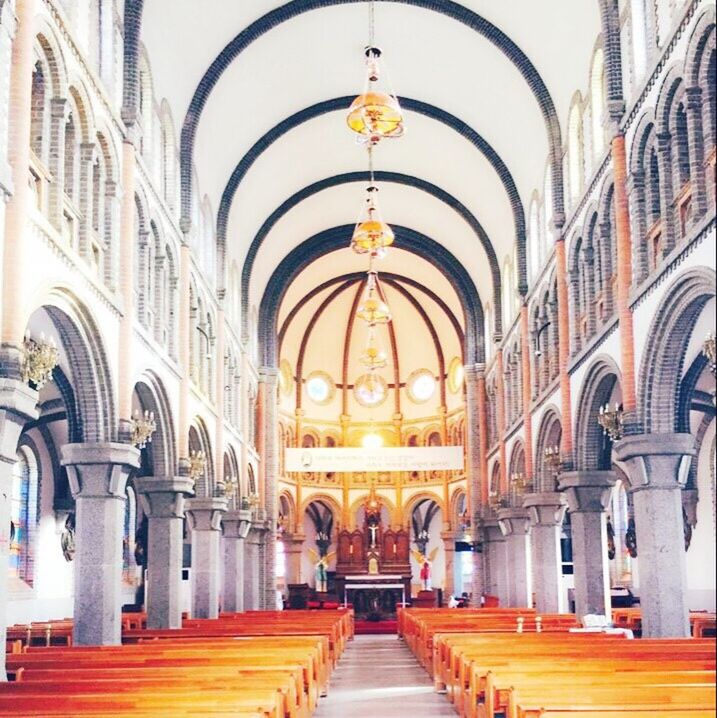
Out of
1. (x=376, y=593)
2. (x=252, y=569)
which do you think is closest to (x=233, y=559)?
(x=252, y=569)

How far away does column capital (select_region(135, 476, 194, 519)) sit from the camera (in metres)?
23.1

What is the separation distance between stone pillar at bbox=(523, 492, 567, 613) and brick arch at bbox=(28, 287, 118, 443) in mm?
14575

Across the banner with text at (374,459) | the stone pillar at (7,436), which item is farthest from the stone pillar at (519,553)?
the stone pillar at (7,436)

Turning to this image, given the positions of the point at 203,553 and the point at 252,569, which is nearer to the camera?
the point at 203,553

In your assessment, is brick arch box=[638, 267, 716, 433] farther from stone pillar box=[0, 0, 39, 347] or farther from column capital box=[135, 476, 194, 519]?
column capital box=[135, 476, 194, 519]

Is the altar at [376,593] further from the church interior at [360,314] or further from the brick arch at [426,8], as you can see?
the brick arch at [426,8]

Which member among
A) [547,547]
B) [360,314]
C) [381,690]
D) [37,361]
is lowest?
[381,690]

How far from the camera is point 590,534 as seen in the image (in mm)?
23109

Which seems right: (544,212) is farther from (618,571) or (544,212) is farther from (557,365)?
(618,571)

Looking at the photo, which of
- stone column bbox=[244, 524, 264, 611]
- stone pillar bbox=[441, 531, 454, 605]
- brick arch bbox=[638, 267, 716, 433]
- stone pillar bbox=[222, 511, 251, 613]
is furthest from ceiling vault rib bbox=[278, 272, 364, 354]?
brick arch bbox=[638, 267, 716, 433]

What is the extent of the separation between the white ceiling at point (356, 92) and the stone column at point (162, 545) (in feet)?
28.7

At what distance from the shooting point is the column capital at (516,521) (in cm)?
3400

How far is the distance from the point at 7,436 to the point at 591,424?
1409 centimetres

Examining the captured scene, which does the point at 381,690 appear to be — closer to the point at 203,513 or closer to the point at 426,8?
the point at 203,513
